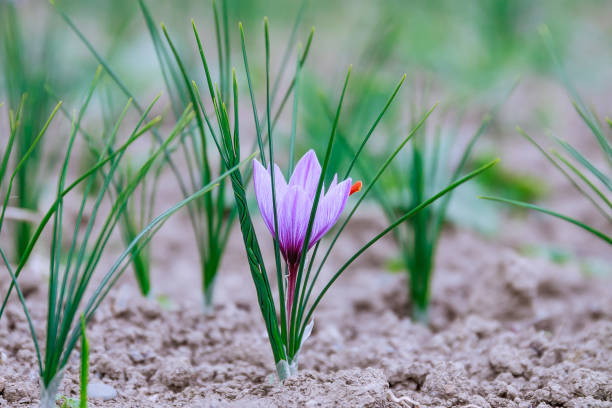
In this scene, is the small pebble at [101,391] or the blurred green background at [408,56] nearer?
the small pebble at [101,391]

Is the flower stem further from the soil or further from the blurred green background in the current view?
the blurred green background

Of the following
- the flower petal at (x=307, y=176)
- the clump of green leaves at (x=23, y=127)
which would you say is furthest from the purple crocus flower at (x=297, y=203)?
the clump of green leaves at (x=23, y=127)

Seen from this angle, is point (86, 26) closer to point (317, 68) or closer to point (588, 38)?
point (317, 68)

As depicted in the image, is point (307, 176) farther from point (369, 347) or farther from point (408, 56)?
point (408, 56)

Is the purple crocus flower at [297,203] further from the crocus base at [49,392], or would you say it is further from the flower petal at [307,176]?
the crocus base at [49,392]

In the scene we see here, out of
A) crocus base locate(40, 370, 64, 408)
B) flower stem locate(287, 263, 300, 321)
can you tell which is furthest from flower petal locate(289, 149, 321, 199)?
crocus base locate(40, 370, 64, 408)
